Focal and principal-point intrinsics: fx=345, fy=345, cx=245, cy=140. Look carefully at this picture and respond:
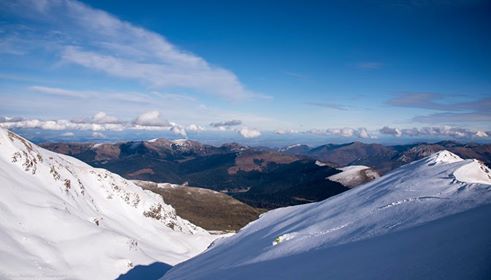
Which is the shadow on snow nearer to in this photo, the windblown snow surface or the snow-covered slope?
the snow-covered slope

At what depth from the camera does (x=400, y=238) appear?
1399cm

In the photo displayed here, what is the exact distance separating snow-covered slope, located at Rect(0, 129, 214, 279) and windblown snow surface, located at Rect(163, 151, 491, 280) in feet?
102

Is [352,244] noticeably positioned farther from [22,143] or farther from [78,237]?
[22,143]

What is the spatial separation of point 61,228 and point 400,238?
54.9 m

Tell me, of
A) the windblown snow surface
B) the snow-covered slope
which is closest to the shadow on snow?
the snow-covered slope

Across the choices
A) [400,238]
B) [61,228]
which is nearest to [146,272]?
[61,228]

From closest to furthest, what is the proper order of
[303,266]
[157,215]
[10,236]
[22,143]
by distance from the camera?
[303,266], [10,236], [22,143], [157,215]

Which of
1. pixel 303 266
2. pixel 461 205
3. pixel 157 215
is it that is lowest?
pixel 157 215

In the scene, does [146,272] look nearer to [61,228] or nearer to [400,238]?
[61,228]

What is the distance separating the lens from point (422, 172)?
27141 millimetres

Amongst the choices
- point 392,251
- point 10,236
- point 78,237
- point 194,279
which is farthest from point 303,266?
point 78,237

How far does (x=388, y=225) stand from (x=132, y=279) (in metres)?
48.5

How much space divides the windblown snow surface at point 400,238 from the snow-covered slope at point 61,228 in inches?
1230

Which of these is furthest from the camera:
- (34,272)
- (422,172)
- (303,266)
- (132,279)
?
(132,279)
